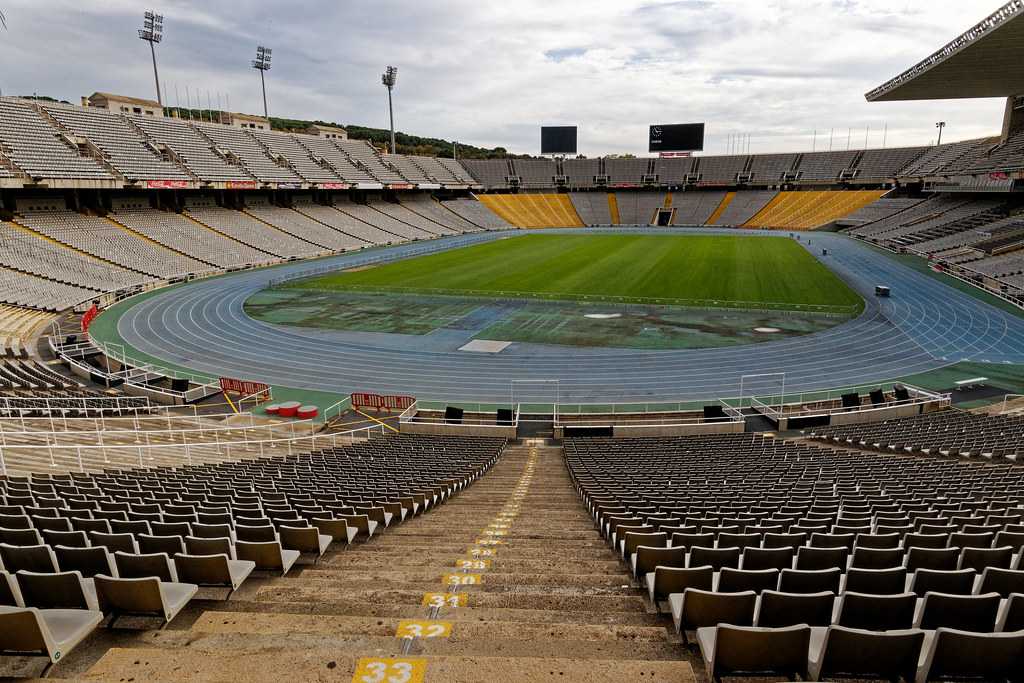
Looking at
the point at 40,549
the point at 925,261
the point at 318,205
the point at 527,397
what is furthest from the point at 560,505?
the point at 318,205

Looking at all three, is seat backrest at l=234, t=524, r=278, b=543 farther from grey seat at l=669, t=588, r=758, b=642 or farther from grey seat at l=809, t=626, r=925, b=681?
grey seat at l=809, t=626, r=925, b=681

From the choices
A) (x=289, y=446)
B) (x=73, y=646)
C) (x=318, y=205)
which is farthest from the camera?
(x=318, y=205)

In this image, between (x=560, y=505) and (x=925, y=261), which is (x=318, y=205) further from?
(x=560, y=505)

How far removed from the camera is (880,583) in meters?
4.74

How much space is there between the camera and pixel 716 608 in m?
4.10

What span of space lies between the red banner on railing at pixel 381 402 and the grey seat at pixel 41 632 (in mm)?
18481

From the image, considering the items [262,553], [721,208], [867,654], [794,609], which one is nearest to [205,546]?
[262,553]

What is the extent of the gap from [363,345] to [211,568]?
84.5ft

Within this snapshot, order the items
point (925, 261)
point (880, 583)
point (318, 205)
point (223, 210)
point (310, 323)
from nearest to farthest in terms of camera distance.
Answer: point (880, 583) < point (310, 323) < point (925, 261) < point (223, 210) < point (318, 205)

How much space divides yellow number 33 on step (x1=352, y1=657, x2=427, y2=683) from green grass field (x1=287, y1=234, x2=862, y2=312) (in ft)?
123

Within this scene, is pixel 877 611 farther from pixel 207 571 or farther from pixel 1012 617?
pixel 207 571

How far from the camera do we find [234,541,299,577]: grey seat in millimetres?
5828

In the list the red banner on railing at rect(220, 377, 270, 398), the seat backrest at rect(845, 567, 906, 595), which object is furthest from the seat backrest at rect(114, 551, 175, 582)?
the red banner on railing at rect(220, 377, 270, 398)

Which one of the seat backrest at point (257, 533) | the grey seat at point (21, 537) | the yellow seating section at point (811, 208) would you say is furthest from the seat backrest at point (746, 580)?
the yellow seating section at point (811, 208)
